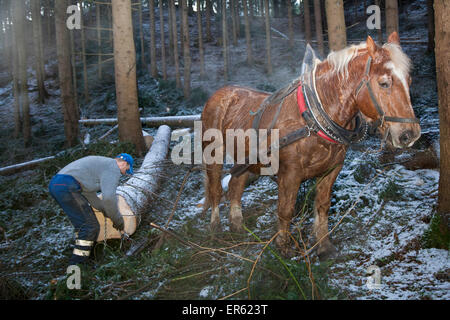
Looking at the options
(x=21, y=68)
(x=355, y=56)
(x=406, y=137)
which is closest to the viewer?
(x=406, y=137)

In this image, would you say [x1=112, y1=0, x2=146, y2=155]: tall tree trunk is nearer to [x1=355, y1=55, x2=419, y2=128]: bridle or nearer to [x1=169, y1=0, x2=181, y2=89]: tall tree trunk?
[x1=355, y1=55, x2=419, y2=128]: bridle

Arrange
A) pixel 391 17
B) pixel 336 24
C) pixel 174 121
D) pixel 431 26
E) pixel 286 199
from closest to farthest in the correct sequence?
1. pixel 286 199
2. pixel 336 24
3. pixel 391 17
4. pixel 174 121
5. pixel 431 26

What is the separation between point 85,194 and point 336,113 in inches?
127

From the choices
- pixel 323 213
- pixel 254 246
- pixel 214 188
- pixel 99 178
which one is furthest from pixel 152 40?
pixel 323 213

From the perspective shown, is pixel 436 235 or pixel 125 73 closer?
pixel 436 235

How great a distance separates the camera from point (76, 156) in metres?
7.88

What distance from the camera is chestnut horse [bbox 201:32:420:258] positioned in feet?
9.18

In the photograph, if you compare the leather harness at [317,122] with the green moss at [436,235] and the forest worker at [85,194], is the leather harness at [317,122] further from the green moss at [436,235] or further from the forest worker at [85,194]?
the forest worker at [85,194]

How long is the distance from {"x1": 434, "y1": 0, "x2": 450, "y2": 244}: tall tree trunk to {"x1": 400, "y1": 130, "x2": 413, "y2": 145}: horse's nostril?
890mm

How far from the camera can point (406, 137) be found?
273 centimetres

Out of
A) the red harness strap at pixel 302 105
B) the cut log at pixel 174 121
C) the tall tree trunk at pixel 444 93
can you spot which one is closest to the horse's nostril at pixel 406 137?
the red harness strap at pixel 302 105

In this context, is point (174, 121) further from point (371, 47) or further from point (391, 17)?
point (371, 47)
